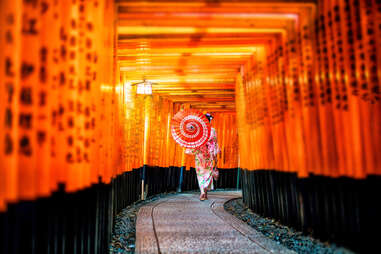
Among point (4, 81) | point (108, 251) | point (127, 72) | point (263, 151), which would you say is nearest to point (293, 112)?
point (263, 151)

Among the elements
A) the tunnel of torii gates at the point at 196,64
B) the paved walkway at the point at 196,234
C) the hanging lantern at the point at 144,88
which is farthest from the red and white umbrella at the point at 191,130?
the paved walkway at the point at 196,234

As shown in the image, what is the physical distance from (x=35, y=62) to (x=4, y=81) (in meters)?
0.31

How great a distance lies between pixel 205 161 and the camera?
1065 cm

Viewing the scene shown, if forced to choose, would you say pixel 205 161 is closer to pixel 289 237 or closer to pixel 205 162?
pixel 205 162

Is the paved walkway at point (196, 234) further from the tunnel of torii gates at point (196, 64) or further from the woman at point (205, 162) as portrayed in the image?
the woman at point (205, 162)

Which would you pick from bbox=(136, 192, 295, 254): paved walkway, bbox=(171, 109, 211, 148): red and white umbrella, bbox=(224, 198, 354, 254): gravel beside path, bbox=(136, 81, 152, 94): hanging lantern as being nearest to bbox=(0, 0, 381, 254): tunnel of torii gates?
bbox=(224, 198, 354, 254): gravel beside path

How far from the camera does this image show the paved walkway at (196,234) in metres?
4.54

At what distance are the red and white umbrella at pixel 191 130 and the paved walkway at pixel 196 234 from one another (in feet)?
8.21

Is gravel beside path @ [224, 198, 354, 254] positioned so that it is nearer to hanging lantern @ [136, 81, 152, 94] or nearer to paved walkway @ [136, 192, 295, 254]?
paved walkway @ [136, 192, 295, 254]

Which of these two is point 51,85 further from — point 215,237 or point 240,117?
point 240,117

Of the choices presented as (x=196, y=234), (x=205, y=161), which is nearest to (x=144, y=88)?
(x=205, y=161)

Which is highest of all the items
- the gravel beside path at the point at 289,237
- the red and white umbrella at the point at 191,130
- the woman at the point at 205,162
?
the red and white umbrella at the point at 191,130

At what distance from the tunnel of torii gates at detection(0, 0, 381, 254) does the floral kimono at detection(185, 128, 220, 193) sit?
221 cm

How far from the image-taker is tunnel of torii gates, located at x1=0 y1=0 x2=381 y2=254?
2.35 m
